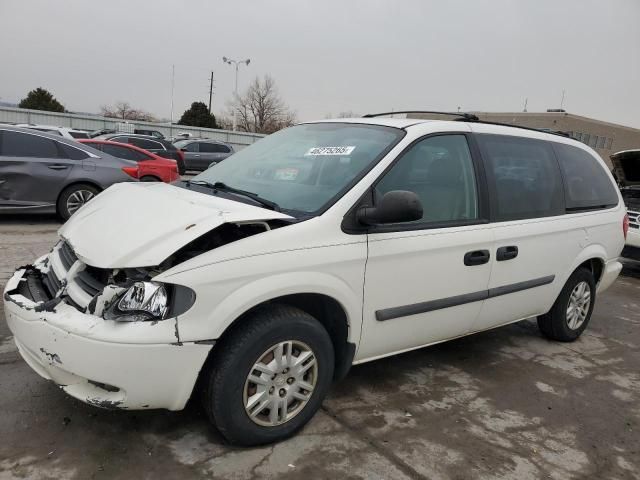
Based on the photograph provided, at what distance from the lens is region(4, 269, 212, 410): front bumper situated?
2.25 metres

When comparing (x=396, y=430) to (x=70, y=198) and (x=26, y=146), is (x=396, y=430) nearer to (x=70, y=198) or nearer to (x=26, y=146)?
(x=70, y=198)

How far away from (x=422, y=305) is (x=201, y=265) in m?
1.45

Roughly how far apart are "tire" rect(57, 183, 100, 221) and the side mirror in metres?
6.61

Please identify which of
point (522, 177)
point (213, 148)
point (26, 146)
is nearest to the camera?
point (522, 177)

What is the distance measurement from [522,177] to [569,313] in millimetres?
1470

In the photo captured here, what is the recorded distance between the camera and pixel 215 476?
245cm

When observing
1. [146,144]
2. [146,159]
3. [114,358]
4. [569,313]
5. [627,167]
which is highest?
[627,167]

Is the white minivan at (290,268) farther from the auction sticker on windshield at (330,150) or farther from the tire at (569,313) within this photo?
the tire at (569,313)

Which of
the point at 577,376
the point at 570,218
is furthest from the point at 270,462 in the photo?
the point at 570,218

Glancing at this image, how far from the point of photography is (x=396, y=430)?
9.84 feet

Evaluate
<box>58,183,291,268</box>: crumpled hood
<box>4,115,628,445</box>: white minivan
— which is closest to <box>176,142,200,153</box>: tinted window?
<box>4,115,628,445</box>: white minivan

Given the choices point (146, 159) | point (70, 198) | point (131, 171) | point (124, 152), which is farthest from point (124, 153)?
point (70, 198)

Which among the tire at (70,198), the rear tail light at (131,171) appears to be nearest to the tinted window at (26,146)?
the tire at (70,198)

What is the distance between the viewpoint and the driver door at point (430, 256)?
2996 millimetres
